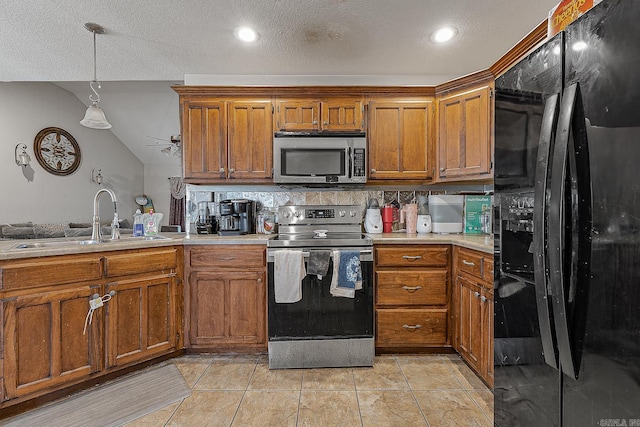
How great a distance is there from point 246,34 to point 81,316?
7.18 feet

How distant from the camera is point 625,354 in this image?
30.9 inches

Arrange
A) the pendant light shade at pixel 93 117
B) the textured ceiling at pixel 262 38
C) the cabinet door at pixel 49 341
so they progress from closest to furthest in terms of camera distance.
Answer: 1. the cabinet door at pixel 49 341
2. the textured ceiling at pixel 262 38
3. the pendant light shade at pixel 93 117

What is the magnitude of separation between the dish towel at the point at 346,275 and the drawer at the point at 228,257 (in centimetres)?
56

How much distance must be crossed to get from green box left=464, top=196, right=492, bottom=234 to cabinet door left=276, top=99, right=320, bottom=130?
59.6 inches

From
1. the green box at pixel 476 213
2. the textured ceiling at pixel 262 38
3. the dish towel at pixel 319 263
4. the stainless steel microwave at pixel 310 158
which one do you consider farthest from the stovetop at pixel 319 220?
the textured ceiling at pixel 262 38

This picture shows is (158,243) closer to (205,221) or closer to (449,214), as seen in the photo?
(205,221)

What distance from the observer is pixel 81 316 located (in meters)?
1.94

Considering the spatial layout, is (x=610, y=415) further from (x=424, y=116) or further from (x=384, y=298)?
(x=424, y=116)

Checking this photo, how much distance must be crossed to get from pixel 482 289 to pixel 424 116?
157 centimetres

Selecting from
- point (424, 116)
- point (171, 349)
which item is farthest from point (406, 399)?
point (424, 116)

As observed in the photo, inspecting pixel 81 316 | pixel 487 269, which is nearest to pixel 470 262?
pixel 487 269

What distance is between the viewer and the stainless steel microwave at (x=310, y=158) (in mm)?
2727

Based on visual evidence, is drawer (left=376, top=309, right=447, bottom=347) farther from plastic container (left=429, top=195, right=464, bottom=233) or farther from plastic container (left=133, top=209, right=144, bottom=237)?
plastic container (left=133, top=209, right=144, bottom=237)

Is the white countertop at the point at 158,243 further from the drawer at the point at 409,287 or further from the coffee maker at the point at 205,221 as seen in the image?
the coffee maker at the point at 205,221
